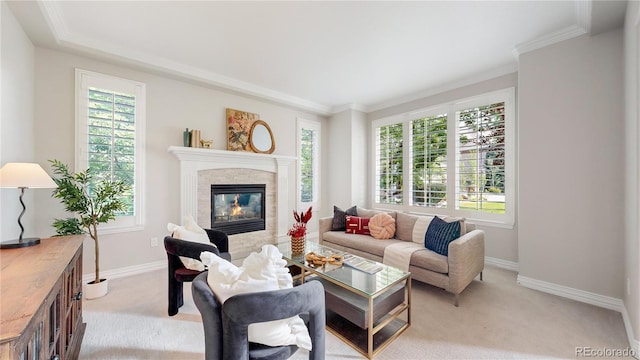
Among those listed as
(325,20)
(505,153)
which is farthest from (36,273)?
(505,153)

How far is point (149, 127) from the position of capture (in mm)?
3342

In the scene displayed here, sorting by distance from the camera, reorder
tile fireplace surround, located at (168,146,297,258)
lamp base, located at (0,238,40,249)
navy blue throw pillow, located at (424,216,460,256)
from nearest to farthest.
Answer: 1. lamp base, located at (0,238,40,249)
2. navy blue throw pillow, located at (424,216,460,256)
3. tile fireplace surround, located at (168,146,297,258)

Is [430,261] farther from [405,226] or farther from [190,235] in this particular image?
[190,235]

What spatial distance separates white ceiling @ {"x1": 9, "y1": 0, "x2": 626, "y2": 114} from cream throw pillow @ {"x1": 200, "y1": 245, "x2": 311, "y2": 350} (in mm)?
2247

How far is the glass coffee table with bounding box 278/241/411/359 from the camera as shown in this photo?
180 centimetres

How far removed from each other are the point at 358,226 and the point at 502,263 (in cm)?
210

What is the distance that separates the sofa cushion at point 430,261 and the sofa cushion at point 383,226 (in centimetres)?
67

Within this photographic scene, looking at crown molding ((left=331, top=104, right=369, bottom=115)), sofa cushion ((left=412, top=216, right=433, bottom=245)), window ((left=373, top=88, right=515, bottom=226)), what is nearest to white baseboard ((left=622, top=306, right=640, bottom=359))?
window ((left=373, top=88, right=515, bottom=226))

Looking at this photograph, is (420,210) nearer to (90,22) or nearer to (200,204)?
(200,204)

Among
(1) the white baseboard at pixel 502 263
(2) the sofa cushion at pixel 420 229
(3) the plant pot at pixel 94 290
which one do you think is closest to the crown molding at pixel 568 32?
(2) the sofa cushion at pixel 420 229

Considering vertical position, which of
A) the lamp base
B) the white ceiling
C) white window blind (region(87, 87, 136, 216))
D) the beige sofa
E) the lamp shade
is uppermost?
the white ceiling

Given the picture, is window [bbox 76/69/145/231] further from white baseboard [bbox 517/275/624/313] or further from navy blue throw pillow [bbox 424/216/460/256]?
white baseboard [bbox 517/275/624/313]

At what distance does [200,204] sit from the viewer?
3699 millimetres

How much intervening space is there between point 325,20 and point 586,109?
9.37ft
